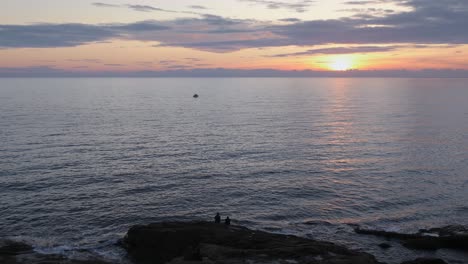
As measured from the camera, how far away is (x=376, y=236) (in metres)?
47.9

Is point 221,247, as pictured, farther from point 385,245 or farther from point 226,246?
point 385,245

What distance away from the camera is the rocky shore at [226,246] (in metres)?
37.8

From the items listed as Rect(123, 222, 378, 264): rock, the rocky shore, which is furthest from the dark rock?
Rect(123, 222, 378, 264): rock

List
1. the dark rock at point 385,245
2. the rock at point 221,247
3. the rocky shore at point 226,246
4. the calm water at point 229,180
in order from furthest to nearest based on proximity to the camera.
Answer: the calm water at point 229,180 → the dark rock at point 385,245 → the rocky shore at point 226,246 → the rock at point 221,247

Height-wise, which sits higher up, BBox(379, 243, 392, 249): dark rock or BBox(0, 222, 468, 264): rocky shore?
BBox(0, 222, 468, 264): rocky shore

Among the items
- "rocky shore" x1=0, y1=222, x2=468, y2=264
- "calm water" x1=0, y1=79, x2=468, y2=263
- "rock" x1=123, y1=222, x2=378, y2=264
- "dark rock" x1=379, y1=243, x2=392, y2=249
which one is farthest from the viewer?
"calm water" x1=0, y1=79, x2=468, y2=263

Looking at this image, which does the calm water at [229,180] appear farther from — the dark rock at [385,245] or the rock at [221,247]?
the rock at [221,247]

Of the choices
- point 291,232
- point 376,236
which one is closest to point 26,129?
point 291,232

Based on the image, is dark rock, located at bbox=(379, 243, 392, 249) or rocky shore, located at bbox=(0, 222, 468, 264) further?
dark rock, located at bbox=(379, 243, 392, 249)

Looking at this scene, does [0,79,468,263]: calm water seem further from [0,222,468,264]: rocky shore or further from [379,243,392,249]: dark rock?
[0,222,468,264]: rocky shore


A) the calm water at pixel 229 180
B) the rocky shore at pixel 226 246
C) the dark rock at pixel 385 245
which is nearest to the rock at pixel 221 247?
the rocky shore at pixel 226 246

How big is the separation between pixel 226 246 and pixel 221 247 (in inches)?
44.1

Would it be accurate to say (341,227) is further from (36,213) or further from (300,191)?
(36,213)

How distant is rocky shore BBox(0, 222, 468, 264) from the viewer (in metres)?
37.8
